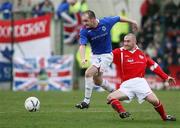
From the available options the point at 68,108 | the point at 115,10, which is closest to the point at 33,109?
the point at 68,108

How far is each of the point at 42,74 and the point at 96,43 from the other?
10157 millimetres

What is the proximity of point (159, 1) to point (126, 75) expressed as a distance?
18017 mm

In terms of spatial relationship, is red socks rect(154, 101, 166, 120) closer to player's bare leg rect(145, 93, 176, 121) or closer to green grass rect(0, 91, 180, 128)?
player's bare leg rect(145, 93, 176, 121)

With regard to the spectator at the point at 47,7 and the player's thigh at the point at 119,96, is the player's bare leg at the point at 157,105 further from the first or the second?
the spectator at the point at 47,7

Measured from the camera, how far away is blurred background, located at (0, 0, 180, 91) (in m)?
28.6

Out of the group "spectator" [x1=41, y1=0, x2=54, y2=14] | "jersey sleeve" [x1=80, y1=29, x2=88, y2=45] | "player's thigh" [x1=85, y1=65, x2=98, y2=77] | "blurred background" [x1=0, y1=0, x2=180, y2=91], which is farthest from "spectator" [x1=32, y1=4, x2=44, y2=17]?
"jersey sleeve" [x1=80, y1=29, x2=88, y2=45]

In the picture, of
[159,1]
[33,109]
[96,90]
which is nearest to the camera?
[33,109]

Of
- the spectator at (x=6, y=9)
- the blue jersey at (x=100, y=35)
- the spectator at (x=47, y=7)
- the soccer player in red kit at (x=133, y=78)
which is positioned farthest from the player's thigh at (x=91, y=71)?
the spectator at (x=47, y=7)

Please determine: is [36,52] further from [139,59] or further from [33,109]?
[139,59]

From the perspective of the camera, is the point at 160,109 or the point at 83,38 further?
the point at 83,38

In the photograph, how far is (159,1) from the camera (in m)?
32.8

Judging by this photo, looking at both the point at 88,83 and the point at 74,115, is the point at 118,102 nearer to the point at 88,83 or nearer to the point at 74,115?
the point at 74,115

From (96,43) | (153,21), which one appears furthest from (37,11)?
(96,43)

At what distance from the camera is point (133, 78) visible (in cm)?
1507
